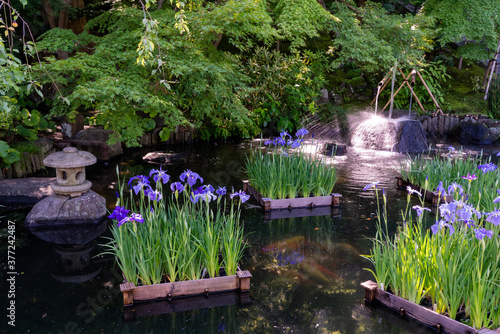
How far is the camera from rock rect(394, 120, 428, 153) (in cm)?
1131

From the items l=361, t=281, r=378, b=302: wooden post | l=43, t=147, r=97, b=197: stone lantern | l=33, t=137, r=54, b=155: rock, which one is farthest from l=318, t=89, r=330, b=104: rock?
l=361, t=281, r=378, b=302: wooden post

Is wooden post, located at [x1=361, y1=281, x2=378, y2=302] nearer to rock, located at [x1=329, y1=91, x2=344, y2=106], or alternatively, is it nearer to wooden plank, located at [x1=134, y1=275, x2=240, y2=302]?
wooden plank, located at [x1=134, y1=275, x2=240, y2=302]

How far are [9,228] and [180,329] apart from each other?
11.1ft

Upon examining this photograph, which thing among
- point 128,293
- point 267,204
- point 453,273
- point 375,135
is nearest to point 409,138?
point 375,135

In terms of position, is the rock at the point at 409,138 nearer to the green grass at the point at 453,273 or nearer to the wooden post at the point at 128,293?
the green grass at the point at 453,273

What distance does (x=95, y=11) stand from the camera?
1035cm

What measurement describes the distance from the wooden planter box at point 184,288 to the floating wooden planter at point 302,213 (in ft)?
6.78

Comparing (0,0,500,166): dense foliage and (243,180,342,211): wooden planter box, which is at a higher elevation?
(0,0,500,166): dense foliage

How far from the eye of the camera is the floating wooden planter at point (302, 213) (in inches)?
245

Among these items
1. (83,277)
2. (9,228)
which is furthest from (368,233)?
(9,228)

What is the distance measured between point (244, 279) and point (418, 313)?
152 centimetres

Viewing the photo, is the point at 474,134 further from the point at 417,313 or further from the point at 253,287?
the point at 253,287

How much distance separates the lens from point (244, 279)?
4.05 m

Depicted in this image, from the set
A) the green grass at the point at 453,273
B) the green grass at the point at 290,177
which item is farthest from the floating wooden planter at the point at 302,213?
the green grass at the point at 453,273
